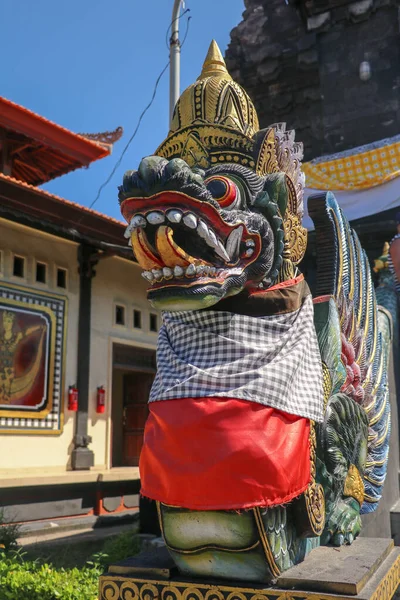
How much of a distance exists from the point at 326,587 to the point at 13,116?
357 inches

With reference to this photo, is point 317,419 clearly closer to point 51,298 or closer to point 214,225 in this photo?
point 214,225

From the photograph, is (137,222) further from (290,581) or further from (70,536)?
(70,536)

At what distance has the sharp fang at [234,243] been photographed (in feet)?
8.87

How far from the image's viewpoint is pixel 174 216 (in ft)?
8.21

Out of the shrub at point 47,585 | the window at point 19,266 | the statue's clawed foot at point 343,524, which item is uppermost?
the window at point 19,266

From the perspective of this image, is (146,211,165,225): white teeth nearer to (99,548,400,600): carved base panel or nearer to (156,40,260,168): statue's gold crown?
(156,40,260,168): statue's gold crown

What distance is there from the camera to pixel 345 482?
11.0 feet

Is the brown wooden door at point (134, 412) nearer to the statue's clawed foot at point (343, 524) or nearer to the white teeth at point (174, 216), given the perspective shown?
the statue's clawed foot at point (343, 524)

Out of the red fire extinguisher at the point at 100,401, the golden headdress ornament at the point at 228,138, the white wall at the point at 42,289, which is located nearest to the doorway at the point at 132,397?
the red fire extinguisher at the point at 100,401

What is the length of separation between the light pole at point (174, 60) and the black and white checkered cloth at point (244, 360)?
498 centimetres

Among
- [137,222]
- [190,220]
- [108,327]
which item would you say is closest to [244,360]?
[190,220]

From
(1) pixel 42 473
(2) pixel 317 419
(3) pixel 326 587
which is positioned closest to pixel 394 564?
(3) pixel 326 587

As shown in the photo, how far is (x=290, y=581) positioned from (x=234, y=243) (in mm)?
1520

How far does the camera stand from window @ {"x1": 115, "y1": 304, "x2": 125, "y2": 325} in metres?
10.0
